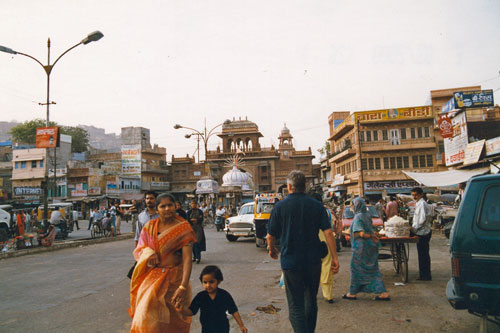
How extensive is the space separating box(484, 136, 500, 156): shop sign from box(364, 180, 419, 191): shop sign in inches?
836

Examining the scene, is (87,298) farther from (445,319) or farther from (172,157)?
(172,157)

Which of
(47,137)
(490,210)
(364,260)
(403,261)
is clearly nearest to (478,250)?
(490,210)

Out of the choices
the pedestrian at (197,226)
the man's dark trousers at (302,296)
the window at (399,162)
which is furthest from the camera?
the window at (399,162)

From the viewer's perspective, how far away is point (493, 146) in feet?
64.9

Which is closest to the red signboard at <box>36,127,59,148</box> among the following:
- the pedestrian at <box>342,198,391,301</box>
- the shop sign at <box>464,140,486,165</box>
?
the pedestrian at <box>342,198,391,301</box>

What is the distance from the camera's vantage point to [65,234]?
1967 cm

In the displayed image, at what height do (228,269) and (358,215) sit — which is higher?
(358,215)

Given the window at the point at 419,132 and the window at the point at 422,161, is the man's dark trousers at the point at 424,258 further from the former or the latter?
the window at the point at 419,132

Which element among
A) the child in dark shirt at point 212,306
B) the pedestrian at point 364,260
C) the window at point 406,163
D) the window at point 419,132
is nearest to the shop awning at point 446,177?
the pedestrian at point 364,260

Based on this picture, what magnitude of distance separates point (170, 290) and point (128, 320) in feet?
7.31

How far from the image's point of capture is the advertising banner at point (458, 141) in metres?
24.2

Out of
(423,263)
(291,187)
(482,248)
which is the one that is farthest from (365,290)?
(291,187)

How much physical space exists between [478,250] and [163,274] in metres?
3.10

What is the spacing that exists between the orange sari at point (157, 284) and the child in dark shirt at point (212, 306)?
13 centimetres
